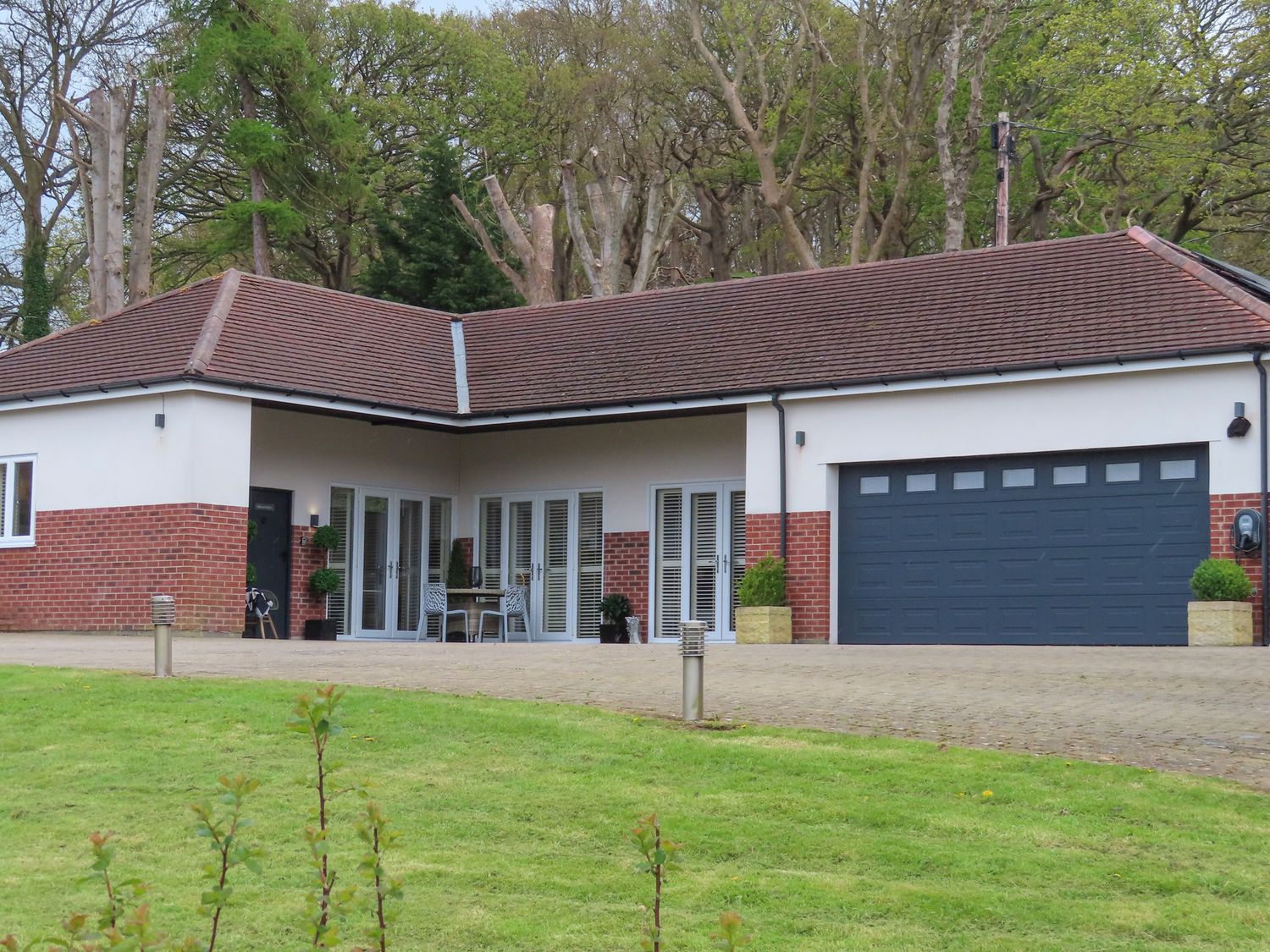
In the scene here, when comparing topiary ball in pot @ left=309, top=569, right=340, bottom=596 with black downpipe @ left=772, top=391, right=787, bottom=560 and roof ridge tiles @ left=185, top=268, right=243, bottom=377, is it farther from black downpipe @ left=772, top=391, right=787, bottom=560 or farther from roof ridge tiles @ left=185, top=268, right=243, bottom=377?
black downpipe @ left=772, top=391, right=787, bottom=560

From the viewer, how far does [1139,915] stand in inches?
244

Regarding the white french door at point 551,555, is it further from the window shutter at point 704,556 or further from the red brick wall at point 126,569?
the red brick wall at point 126,569

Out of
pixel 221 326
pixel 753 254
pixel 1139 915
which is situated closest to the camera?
pixel 1139 915

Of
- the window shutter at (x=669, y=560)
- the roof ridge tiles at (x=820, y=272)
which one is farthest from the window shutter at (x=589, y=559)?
the roof ridge tiles at (x=820, y=272)

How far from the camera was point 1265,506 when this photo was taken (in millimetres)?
18172

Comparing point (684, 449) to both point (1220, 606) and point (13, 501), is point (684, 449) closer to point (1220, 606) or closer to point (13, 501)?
point (1220, 606)

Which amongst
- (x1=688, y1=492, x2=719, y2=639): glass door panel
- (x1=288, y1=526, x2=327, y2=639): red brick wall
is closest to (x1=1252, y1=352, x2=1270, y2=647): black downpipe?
(x1=688, y1=492, x2=719, y2=639): glass door panel

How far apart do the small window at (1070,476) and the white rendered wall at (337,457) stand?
10.1m

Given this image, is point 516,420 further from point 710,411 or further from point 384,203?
point 384,203

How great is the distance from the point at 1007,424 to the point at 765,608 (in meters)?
3.72

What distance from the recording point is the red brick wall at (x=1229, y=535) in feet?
59.5

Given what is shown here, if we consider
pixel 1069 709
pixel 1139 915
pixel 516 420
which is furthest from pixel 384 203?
pixel 1139 915

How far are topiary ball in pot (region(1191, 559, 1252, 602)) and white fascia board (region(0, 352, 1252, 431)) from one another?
231 centimetres

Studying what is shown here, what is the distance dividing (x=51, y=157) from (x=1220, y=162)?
86.0 ft
